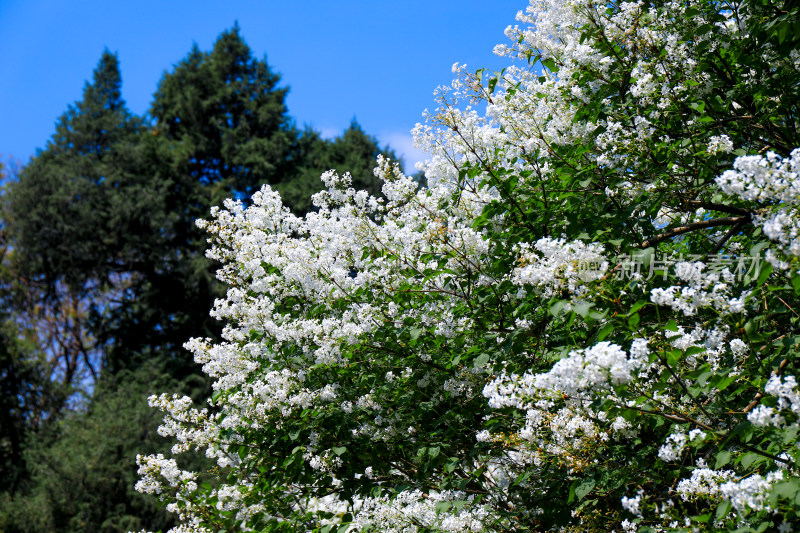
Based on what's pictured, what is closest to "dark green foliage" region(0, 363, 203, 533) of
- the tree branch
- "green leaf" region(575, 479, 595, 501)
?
"green leaf" region(575, 479, 595, 501)

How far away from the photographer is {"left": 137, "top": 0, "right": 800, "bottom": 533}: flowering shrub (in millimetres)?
2883

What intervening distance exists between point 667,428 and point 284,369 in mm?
2775

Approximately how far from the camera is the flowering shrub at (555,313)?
288cm

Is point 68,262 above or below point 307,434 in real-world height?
above

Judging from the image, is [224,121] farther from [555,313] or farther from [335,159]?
[555,313]

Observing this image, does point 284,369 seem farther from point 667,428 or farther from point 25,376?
point 25,376

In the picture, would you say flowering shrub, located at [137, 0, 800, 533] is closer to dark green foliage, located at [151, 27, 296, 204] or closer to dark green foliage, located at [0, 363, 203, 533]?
dark green foliage, located at [0, 363, 203, 533]

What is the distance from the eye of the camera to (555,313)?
2652mm

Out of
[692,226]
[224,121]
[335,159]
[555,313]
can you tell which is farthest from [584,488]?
[224,121]

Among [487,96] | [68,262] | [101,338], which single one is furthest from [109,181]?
[487,96]

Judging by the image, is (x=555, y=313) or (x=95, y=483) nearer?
(x=555, y=313)

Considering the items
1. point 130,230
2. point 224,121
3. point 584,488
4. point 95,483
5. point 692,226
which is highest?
point 224,121

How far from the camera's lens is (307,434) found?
5.15m

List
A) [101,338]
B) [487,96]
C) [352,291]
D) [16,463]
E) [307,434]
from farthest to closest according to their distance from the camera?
[101,338] < [16,463] < [352,291] < [307,434] < [487,96]
